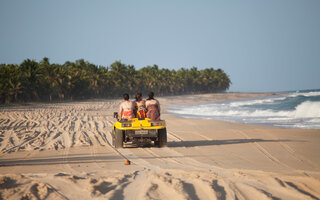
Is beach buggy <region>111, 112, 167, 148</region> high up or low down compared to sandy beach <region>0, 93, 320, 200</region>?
up

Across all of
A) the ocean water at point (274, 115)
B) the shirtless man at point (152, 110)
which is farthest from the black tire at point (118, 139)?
the ocean water at point (274, 115)

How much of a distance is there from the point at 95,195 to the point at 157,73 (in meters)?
117

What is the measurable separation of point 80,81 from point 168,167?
227ft

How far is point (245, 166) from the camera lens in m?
7.54

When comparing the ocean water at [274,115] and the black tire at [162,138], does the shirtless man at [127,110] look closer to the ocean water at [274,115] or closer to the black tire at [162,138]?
the black tire at [162,138]

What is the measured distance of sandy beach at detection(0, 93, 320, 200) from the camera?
4574 millimetres

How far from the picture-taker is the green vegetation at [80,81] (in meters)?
58.4

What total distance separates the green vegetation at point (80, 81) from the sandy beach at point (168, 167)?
4856cm

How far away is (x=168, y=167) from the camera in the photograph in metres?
7.14

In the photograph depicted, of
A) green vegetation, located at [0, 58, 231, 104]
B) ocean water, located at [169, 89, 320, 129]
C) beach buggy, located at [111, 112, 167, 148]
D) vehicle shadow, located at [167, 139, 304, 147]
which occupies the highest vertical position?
green vegetation, located at [0, 58, 231, 104]

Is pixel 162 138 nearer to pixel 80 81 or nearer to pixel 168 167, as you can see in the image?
pixel 168 167

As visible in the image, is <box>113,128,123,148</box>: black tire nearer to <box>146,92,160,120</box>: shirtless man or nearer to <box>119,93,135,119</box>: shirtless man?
<box>119,93,135,119</box>: shirtless man

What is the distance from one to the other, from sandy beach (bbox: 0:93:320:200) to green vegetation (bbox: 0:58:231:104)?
4856 centimetres

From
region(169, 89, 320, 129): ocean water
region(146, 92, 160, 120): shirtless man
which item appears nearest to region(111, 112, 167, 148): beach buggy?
region(146, 92, 160, 120): shirtless man
